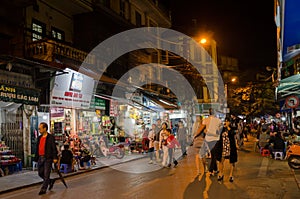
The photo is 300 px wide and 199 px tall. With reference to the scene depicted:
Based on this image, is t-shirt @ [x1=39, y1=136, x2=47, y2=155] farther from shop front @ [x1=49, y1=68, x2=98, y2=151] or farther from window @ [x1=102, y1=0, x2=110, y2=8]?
window @ [x1=102, y1=0, x2=110, y2=8]

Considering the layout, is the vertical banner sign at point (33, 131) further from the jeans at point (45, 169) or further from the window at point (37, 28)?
the jeans at point (45, 169)

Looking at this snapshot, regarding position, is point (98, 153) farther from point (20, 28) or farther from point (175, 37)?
point (175, 37)

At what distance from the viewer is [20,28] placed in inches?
571

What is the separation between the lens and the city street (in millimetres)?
8094

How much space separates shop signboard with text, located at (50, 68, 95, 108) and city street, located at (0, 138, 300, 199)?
4.42 metres

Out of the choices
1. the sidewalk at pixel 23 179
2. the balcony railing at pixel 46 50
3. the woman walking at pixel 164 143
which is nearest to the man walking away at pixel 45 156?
the sidewalk at pixel 23 179

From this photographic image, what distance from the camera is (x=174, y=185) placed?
9234 mm

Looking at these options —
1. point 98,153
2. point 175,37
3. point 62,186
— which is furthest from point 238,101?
point 62,186

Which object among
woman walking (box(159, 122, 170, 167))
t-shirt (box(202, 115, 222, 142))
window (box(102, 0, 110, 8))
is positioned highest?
window (box(102, 0, 110, 8))

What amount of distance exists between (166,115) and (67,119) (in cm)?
1226

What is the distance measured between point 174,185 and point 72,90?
8721 mm

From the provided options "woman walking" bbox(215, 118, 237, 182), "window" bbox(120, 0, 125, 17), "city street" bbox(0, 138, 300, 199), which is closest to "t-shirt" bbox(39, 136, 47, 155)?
"city street" bbox(0, 138, 300, 199)

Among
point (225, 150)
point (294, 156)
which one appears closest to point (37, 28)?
point (225, 150)

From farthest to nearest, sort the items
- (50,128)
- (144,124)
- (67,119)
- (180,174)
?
(144,124)
(67,119)
(50,128)
(180,174)
